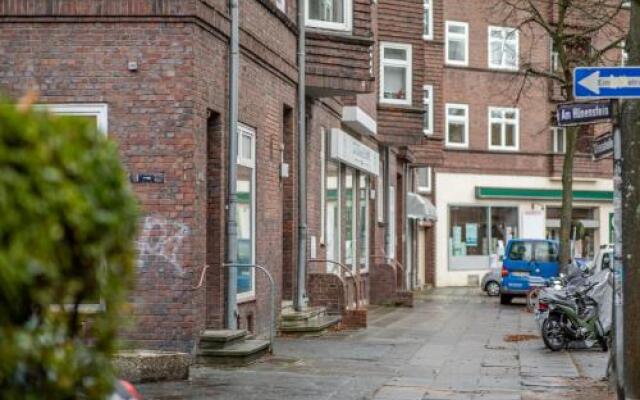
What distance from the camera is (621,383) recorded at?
11.2 meters

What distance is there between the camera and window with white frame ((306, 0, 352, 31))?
854 inches

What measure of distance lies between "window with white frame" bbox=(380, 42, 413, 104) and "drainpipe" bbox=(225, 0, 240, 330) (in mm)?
15634

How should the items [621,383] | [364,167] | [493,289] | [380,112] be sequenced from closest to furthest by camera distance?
[621,383], [364,167], [380,112], [493,289]

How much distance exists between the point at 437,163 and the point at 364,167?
1367cm

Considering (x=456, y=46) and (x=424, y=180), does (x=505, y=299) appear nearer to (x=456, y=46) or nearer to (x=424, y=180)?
(x=424, y=180)

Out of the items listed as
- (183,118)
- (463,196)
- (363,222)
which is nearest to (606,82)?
(183,118)

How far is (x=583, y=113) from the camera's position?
1187 cm

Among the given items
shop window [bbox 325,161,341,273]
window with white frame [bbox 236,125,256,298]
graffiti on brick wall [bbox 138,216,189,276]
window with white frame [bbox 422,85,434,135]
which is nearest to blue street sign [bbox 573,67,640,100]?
graffiti on brick wall [bbox 138,216,189,276]

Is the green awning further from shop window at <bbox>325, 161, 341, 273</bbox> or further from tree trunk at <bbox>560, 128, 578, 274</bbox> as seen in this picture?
shop window at <bbox>325, 161, 341, 273</bbox>

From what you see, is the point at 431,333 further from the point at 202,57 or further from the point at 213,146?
the point at 202,57

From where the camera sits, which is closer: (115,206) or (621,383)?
(115,206)

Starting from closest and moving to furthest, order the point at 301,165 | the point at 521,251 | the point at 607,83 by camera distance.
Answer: the point at 607,83, the point at 301,165, the point at 521,251

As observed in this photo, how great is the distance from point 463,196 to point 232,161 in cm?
3337

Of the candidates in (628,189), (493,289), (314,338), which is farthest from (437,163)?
(628,189)
